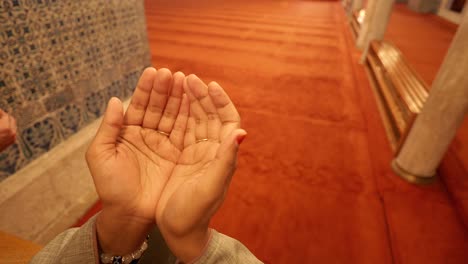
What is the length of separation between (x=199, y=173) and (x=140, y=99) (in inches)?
11.3

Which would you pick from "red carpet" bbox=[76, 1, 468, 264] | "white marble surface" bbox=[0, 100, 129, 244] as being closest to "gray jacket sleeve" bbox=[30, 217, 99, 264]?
"white marble surface" bbox=[0, 100, 129, 244]

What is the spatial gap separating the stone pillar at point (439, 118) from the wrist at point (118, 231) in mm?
1578

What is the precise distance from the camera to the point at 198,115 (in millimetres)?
780

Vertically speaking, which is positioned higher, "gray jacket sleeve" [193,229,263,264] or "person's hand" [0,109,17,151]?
"person's hand" [0,109,17,151]

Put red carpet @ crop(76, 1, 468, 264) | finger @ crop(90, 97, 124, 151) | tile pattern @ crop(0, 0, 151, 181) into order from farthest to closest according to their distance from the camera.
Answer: red carpet @ crop(76, 1, 468, 264), tile pattern @ crop(0, 0, 151, 181), finger @ crop(90, 97, 124, 151)

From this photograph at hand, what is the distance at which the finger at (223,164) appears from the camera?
574 millimetres

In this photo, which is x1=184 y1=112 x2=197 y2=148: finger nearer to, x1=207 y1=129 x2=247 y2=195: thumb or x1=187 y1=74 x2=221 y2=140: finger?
x1=187 y1=74 x2=221 y2=140: finger

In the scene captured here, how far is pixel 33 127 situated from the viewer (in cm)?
112

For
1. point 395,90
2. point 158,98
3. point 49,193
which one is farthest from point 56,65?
point 395,90

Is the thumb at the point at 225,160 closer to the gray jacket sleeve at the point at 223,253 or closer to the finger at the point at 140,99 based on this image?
the gray jacket sleeve at the point at 223,253

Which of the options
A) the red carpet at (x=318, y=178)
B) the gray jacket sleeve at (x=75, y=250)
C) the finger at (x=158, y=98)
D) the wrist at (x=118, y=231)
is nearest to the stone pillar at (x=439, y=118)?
the red carpet at (x=318, y=178)

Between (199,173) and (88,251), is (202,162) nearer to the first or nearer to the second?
(199,173)

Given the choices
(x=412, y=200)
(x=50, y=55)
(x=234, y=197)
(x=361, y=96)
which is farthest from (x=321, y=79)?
(x=50, y=55)

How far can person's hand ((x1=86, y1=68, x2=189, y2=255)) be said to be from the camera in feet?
2.18
